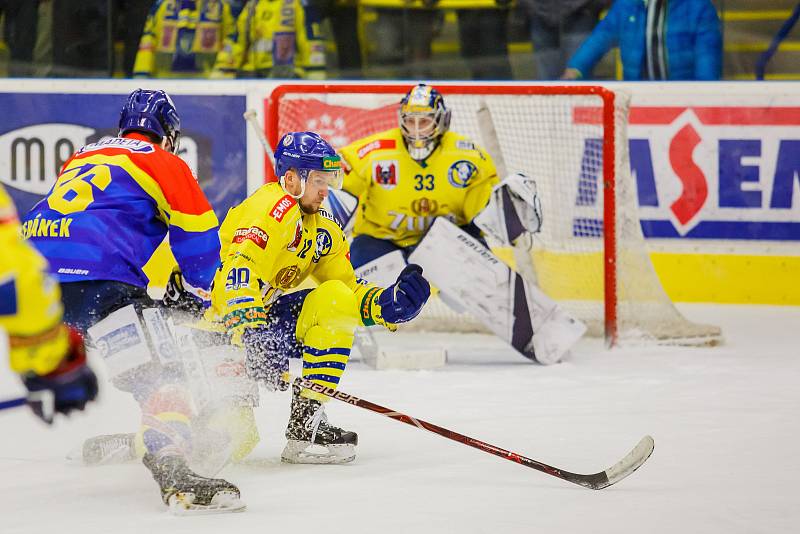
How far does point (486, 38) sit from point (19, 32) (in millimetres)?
2429

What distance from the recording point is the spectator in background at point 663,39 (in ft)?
19.1

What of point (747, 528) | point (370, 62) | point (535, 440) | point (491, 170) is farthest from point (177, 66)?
point (747, 528)

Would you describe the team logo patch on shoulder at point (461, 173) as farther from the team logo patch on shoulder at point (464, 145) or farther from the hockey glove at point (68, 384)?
the hockey glove at point (68, 384)

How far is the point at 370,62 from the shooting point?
620 cm

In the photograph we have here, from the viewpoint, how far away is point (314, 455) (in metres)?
3.27

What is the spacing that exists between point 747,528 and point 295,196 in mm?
1494

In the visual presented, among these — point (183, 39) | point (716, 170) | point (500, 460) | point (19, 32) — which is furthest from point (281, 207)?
point (19, 32)

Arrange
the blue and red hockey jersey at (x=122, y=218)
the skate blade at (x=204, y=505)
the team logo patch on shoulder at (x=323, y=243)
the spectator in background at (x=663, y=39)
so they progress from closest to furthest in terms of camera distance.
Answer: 1. the skate blade at (x=204, y=505)
2. the blue and red hockey jersey at (x=122, y=218)
3. the team logo patch on shoulder at (x=323, y=243)
4. the spectator in background at (x=663, y=39)

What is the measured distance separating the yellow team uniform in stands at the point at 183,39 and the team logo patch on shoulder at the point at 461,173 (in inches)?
77.0

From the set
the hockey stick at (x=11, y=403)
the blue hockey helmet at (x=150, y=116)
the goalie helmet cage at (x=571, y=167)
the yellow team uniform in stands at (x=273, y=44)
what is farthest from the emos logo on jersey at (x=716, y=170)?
the hockey stick at (x=11, y=403)

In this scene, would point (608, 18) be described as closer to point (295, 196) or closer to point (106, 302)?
point (295, 196)

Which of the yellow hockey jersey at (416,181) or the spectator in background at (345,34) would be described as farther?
the spectator in background at (345,34)

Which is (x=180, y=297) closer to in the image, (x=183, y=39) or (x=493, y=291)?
(x=493, y=291)

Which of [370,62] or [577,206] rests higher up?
[370,62]
